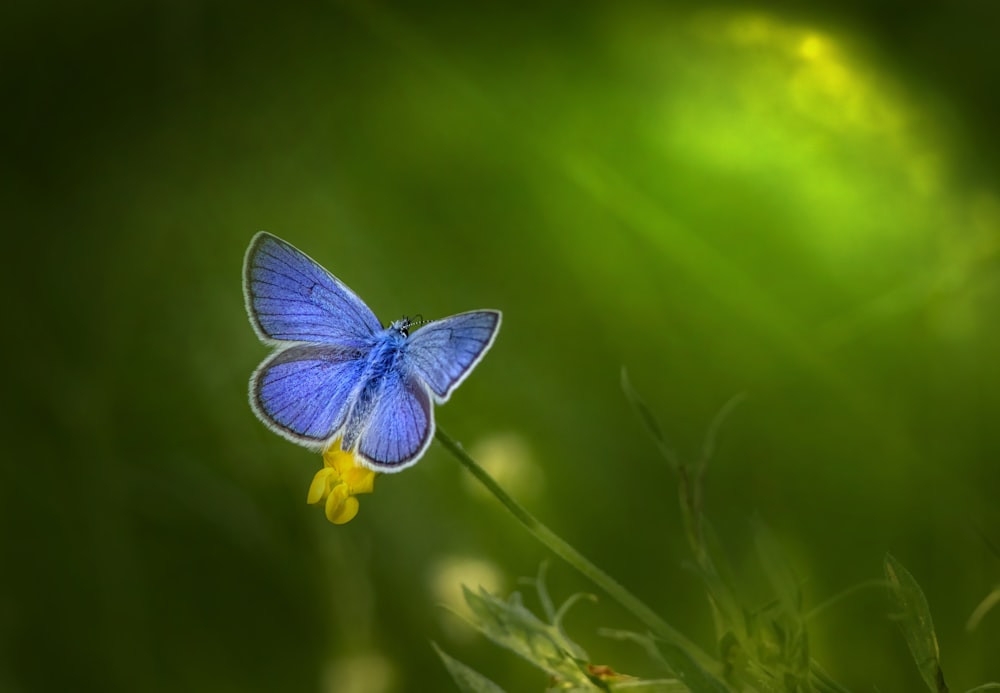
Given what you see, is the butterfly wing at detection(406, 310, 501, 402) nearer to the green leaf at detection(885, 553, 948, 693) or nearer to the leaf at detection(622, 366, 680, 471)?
the leaf at detection(622, 366, 680, 471)

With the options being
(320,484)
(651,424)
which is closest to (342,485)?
(320,484)

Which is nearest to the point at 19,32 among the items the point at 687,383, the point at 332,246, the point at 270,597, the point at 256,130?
the point at 256,130

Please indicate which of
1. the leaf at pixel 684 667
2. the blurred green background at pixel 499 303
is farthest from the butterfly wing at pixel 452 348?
the blurred green background at pixel 499 303

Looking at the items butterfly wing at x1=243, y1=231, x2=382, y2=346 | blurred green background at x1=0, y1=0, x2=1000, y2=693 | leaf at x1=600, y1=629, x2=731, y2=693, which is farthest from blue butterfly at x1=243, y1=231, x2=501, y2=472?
blurred green background at x1=0, y1=0, x2=1000, y2=693

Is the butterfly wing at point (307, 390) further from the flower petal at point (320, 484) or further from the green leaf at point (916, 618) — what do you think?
the green leaf at point (916, 618)

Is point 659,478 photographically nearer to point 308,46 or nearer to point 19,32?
point 308,46

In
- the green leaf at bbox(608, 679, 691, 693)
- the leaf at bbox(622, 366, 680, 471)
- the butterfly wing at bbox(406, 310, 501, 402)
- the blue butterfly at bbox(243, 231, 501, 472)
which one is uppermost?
the leaf at bbox(622, 366, 680, 471)

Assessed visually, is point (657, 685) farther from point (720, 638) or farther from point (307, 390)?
point (307, 390)
